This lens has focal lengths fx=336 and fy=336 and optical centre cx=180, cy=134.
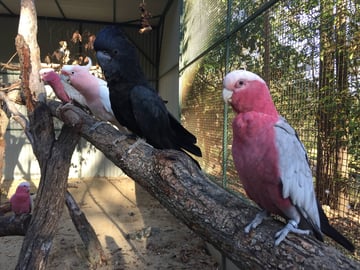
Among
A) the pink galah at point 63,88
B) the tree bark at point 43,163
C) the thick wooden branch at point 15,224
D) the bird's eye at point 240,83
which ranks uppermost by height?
the pink galah at point 63,88

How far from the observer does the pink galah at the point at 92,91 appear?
331 cm

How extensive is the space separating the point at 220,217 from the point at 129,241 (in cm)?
402

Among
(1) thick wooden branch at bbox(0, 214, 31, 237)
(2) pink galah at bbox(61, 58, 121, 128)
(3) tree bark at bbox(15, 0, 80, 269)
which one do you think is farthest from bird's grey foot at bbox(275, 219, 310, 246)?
(1) thick wooden branch at bbox(0, 214, 31, 237)

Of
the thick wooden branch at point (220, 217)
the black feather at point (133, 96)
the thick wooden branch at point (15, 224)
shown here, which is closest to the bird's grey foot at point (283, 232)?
the thick wooden branch at point (220, 217)

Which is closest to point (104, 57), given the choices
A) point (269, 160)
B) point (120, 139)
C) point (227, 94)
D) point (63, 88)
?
point (120, 139)

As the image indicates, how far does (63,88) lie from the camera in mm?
3783

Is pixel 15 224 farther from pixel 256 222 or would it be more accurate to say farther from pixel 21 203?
pixel 256 222

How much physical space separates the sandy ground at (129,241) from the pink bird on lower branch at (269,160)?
10.1 ft

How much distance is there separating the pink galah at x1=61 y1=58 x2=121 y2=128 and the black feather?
0.70 m

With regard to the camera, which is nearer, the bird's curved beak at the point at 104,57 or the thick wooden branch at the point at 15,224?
the bird's curved beak at the point at 104,57

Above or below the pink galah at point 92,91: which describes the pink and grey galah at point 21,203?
below

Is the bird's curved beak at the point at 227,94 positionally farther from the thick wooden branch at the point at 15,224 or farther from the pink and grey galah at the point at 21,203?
the pink and grey galah at the point at 21,203

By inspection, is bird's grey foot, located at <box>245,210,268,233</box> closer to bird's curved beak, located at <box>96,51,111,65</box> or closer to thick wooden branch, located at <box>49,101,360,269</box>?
thick wooden branch, located at <box>49,101,360,269</box>

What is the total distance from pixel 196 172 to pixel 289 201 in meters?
0.43
